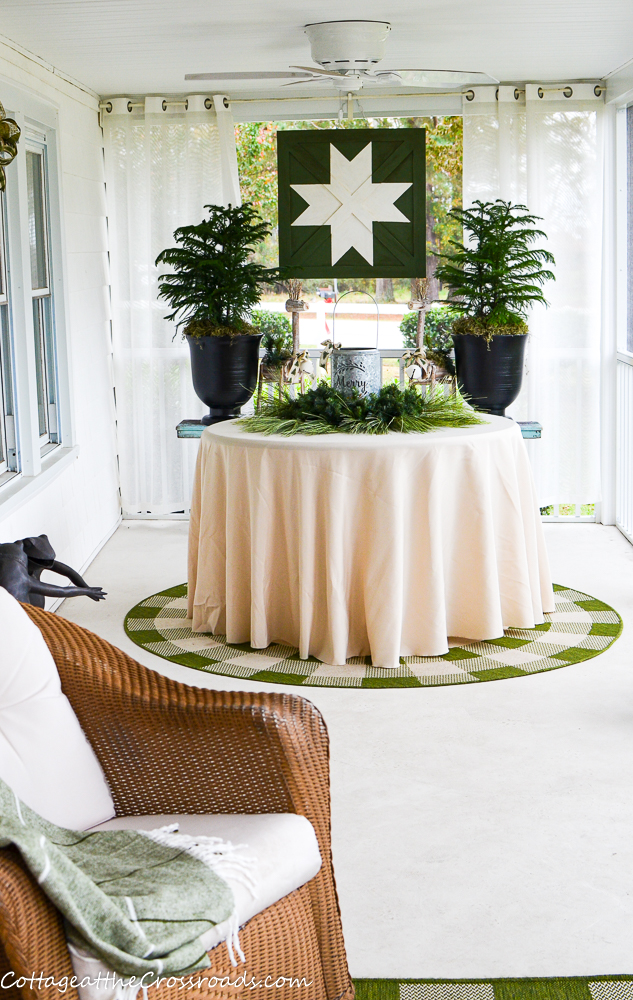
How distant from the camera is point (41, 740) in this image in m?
1.86

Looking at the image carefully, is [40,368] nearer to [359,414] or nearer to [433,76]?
[359,414]

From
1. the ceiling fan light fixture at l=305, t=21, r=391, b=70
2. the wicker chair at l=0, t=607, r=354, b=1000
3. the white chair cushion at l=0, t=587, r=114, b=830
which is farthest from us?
the ceiling fan light fixture at l=305, t=21, r=391, b=70

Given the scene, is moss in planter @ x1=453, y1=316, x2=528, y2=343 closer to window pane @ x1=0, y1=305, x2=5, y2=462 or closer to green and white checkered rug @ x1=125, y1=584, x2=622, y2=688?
green and white checkered rug @ x1=125, y1=584, x2=622, y2=688

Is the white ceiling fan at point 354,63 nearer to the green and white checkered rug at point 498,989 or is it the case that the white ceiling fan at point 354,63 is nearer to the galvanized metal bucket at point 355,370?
the galvanized metal bucket at point 355,370

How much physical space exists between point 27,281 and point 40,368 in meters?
0.66

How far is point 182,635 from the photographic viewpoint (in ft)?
13.2

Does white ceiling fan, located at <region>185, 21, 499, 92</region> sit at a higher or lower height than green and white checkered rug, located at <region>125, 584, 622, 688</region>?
higher

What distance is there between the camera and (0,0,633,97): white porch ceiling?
3.62 m

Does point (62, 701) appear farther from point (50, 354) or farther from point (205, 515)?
point (50, 354)

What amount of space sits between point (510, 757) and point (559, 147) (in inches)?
144

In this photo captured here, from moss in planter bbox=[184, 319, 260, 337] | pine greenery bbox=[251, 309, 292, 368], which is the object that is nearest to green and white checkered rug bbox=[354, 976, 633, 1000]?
moss in planter bbox=[184, 319, 260, 337]

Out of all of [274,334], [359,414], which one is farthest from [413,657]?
[274,334]

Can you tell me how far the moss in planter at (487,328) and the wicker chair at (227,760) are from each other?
3.39 m

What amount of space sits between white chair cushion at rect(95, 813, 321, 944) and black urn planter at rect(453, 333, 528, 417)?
3.49 m
